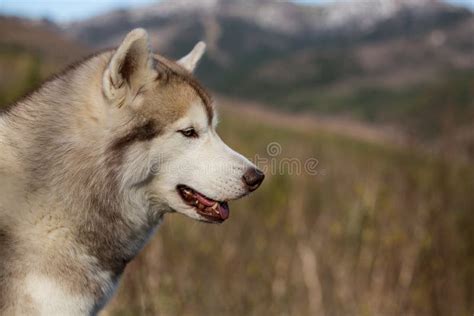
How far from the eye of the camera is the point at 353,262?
29.3ft

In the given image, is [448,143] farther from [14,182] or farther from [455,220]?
[14,182]

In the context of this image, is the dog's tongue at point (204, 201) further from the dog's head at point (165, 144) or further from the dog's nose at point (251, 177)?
the dog's nose at point (251, 177)

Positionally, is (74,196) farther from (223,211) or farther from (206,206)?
(223,211)

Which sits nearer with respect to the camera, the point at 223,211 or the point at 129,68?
the point at 129,68

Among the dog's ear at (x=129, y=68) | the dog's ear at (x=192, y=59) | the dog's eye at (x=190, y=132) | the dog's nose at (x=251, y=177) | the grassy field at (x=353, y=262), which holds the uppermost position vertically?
the dog's ear at (x=192, y=59)

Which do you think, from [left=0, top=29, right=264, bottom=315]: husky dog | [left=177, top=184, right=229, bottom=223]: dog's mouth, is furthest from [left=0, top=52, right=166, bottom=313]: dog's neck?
[left=177, top=184, right=229, bottom=223]: dog's mouth

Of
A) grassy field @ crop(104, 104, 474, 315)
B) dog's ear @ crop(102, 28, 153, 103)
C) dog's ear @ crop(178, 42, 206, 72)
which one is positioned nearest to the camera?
dog's ear @ crop(102, 28, 153, 103)

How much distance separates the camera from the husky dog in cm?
365

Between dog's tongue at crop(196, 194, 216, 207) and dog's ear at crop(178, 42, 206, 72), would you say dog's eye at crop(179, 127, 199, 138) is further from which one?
dog's ear at crop(178, 42, 206, 72)

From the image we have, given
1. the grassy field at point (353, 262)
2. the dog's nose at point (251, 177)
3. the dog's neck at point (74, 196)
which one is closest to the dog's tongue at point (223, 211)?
the dog's nose at point (251, 177)

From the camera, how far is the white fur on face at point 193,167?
4055 mm

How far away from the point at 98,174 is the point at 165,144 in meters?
0.43

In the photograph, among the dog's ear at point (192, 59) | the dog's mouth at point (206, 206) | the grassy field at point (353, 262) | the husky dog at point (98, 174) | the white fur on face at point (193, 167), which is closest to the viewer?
the husky dog at point (98, 174)

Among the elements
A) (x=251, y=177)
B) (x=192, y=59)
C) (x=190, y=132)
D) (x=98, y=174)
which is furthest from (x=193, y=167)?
(x=192, y=59)
